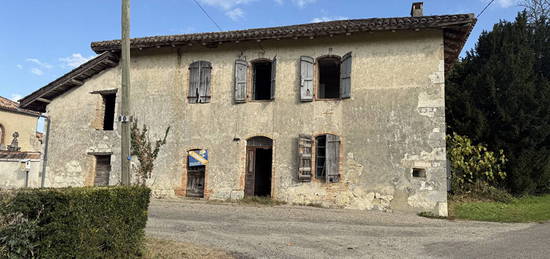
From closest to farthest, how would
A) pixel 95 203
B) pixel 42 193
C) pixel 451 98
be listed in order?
1. pixel 42 193
2. pixel 95 203
3. pixel 451 98

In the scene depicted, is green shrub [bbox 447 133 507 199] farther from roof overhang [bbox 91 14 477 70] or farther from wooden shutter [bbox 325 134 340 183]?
wooden shutter [bbox 325 134 340 183]

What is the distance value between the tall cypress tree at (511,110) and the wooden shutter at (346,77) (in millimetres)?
4187

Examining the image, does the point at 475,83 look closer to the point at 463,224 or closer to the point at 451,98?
the point at 451,98

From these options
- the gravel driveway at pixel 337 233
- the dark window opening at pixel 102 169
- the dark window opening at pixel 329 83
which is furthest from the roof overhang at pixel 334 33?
the gravel driveway at pixel 337 233

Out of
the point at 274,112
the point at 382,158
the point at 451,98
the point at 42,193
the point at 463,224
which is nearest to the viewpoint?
the point at 42,193

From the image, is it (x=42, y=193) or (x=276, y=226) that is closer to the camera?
(x=42, y=193)

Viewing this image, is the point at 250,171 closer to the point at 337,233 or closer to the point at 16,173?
the point at 337,233

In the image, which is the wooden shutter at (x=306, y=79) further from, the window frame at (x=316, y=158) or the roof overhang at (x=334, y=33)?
the window frame at (x=316, y=158)

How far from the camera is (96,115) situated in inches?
570

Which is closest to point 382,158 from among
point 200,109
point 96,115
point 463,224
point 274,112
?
point 463,224

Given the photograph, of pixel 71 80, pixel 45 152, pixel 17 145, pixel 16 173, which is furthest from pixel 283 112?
pixel 17 145

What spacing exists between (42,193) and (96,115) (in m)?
11.3

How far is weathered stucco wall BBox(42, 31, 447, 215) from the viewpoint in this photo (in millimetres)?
11336

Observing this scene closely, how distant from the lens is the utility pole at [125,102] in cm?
796
